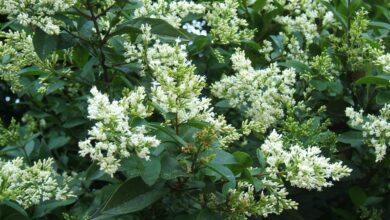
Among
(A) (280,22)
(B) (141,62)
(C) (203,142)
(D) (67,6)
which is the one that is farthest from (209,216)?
(A) (280,22)

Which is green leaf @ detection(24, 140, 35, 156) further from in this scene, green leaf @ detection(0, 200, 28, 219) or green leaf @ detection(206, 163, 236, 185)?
green leaf @ detection(206, 163, 236, 185)

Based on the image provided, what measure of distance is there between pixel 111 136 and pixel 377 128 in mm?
1226

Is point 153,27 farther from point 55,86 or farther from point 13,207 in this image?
point 13,207

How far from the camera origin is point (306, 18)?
3352mm

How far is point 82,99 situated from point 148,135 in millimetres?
1146

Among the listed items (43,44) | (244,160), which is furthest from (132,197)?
(43,44)

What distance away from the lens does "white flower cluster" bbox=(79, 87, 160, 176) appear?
1878mm

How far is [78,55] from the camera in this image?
2.90 metres

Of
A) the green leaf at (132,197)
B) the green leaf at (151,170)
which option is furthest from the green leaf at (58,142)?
the green leaf at (151,170)

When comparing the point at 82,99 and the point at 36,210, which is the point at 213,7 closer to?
the point at 82,99

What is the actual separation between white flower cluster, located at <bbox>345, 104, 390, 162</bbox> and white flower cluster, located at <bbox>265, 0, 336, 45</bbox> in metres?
0.65

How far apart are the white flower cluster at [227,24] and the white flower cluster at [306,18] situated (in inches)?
16.0

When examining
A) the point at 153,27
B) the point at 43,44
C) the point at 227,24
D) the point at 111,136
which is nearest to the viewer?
the point at 111,136

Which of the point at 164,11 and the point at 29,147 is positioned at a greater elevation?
the point at 164,11
